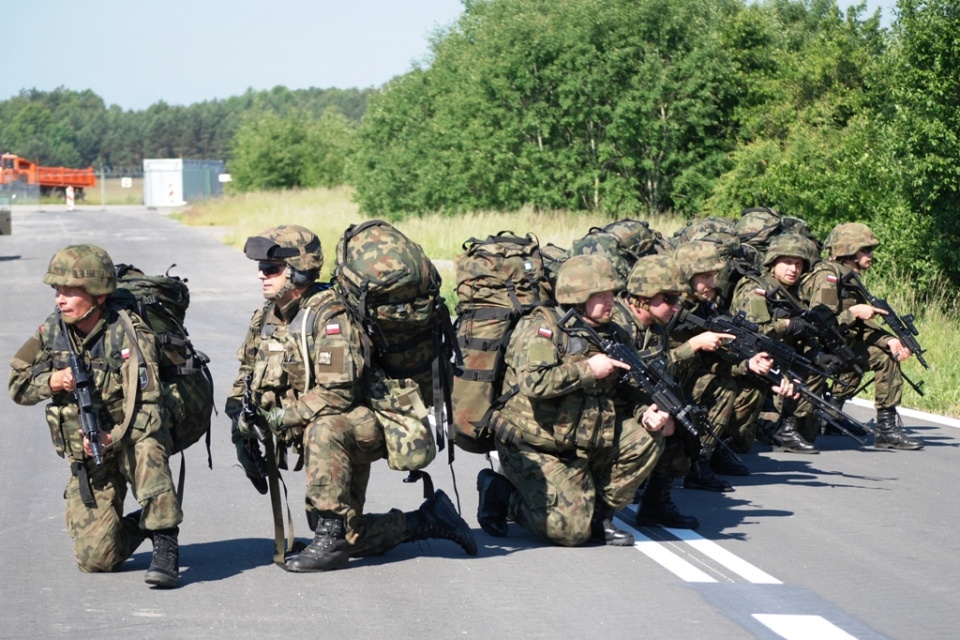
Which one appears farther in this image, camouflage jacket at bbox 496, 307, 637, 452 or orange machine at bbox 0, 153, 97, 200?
orange machine at bbox 0, 153, 97, 200

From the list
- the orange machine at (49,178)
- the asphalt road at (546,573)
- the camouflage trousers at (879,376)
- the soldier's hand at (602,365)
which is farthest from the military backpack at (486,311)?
the orange machine at (49,178)

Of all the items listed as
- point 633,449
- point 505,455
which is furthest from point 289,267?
point 633,449

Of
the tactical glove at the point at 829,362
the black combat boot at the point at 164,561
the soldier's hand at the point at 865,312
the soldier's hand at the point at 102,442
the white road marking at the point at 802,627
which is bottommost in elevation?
the white road marking at the point at 802,627

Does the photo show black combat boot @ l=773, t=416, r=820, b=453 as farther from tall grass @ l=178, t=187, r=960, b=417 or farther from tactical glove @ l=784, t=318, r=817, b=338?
tall grass @ l=178, t=187, r=960, b=417

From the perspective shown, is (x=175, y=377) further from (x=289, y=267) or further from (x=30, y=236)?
(x=30, y=236)

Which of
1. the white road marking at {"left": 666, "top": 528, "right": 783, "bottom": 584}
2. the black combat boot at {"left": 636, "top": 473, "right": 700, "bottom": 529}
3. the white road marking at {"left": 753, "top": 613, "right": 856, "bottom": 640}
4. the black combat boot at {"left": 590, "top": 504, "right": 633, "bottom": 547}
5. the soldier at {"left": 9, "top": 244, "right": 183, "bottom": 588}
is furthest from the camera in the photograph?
the black combat boot at {"left": 636, "top": 473, "right": 700, "bottom": 529}

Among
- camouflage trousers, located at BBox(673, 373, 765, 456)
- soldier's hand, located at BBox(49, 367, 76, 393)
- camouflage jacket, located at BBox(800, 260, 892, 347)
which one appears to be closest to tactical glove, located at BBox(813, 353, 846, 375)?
camouflage jacket, located at BBox(800, 260, 892, 347)

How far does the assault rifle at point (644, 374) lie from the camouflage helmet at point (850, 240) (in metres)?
3.92

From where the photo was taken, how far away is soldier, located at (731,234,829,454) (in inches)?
383

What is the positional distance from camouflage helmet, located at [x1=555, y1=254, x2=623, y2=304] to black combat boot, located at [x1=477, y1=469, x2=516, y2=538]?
1.11 meters

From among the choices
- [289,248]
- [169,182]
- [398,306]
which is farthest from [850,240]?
[169,182]

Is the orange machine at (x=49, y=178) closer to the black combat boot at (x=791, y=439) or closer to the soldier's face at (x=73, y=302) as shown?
the black combat boot at (x=791, y=439)

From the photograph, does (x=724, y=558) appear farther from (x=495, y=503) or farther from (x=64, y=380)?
(x=64, y=380)

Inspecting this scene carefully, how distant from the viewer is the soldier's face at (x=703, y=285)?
8922 millimetres
